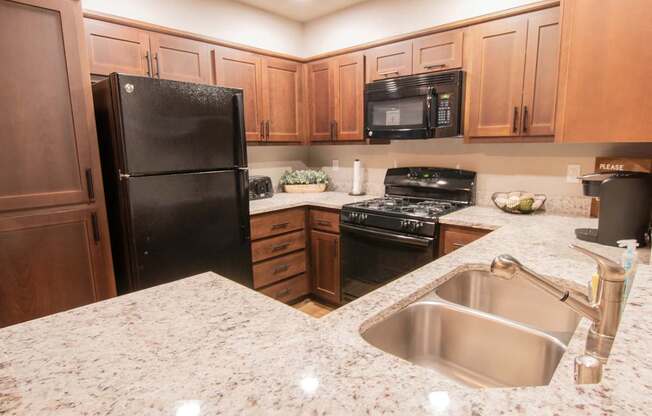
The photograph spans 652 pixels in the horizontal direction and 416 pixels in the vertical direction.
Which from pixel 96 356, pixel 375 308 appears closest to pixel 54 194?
pixel 96 356

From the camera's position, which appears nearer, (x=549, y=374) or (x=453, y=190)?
(x=549, y=374)

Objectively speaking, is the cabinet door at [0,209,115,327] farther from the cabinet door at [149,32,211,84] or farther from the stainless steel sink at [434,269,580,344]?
the stainless steel sink at [434,269,580,344]

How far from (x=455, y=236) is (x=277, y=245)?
Answer: 53.1 inches

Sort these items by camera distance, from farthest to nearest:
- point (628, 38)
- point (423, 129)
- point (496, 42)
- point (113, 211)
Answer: point (423, 129) < point (496, 42) < point (113, 211) < point (628, 38)

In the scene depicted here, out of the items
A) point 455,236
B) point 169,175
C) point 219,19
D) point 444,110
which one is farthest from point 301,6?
point 455,236

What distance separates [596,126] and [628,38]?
33 centimetres

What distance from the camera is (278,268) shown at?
2902 mm

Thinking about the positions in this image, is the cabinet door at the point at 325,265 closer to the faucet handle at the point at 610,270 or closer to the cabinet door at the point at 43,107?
the cabinet door at the point at 43,107

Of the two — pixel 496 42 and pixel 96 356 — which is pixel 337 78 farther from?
pixel 96 356

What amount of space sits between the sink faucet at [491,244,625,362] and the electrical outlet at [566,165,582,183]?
182cm

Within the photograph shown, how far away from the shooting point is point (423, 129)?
256cm

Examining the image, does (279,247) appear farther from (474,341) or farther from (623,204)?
(623,204)

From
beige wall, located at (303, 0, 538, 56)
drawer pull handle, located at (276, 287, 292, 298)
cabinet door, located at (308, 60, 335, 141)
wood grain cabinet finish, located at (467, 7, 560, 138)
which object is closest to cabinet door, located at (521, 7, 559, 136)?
wood grain cabinet finish, located at (467, 7, 560, 138)

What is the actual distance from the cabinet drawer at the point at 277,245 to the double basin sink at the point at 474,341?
172cm
